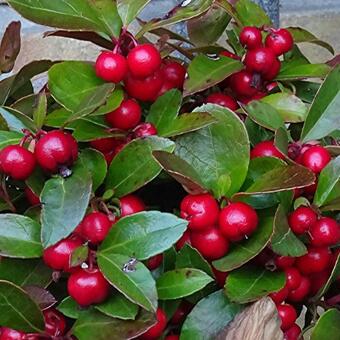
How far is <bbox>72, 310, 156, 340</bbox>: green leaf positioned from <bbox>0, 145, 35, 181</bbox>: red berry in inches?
4.4

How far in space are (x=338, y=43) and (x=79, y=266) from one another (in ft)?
5.38

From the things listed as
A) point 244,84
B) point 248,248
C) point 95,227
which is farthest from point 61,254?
point 244,84

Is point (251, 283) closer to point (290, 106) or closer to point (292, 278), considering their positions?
point (292, 278)

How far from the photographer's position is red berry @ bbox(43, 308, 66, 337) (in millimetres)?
529

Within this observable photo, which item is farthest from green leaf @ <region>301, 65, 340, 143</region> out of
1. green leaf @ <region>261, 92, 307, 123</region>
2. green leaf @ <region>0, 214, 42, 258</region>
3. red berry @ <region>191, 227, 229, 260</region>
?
green leaf @ <region>0, 214, 42, 258</region>

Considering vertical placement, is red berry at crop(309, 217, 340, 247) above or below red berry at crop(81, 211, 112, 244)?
below

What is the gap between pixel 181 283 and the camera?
0.52 meters

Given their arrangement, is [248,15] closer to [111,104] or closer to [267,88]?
[267,88]

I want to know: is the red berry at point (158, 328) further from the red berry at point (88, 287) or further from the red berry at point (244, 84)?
the red berry at point (244, 84)

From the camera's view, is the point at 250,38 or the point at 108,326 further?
the point at 250,38

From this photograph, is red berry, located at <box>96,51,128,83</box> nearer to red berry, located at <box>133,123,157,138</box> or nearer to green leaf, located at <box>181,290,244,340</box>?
red berry, located at <box>133,123,157,138</box>

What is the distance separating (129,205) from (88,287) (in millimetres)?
77

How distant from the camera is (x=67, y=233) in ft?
1.64

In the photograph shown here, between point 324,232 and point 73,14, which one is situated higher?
point 73,14
